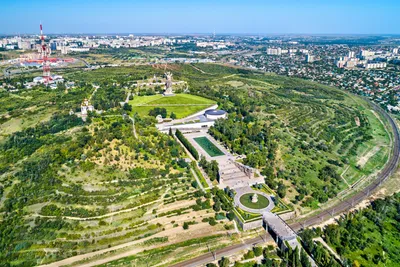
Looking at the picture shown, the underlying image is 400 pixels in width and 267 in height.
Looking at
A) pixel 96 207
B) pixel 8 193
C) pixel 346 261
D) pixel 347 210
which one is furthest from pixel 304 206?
pixel 8 193

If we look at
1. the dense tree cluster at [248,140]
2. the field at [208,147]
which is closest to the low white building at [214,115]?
the dense tree cluster at [248,140]

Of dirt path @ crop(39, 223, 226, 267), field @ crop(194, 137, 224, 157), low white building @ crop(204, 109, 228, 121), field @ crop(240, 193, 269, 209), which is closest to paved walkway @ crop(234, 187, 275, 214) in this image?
field @ crop(240, 193, 269, 209)

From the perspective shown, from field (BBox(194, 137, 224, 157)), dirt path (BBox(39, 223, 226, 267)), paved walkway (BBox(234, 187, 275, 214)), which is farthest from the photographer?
field (BBox(194, 137, 224, 157))

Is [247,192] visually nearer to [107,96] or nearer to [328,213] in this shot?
[328,213]

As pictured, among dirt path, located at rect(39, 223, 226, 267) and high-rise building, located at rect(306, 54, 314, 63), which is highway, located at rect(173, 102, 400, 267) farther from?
high-rise building, located at rect(306, 54, 314, 63)

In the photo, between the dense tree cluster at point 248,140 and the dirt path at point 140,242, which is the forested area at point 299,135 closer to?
the dense tree cluster at point 248,140
